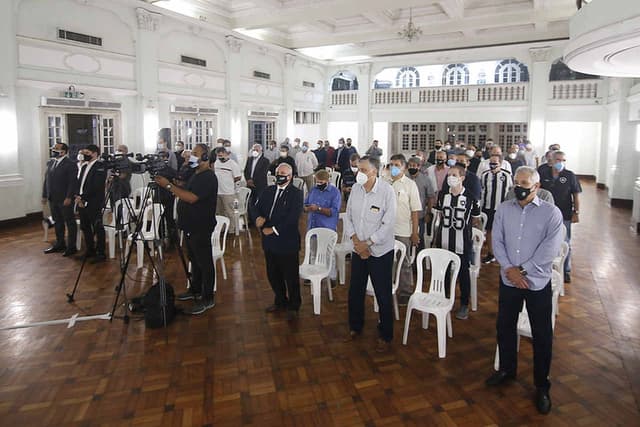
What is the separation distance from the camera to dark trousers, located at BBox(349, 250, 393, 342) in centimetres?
378

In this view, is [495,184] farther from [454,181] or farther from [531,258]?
[531,258]

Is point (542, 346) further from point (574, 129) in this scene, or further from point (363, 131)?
point (574, 129)

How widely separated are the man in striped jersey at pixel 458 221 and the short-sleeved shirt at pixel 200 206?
219 cm

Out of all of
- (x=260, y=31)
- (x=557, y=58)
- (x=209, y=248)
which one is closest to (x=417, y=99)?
(x=557, y=58)

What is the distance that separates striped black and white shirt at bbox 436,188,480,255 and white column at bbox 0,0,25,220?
789 cm

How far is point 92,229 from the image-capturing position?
21.2ft

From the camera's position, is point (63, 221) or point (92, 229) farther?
point (63, 221)

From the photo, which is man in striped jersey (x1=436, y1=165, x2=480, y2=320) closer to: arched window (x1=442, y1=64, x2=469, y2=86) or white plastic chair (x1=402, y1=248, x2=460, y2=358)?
white plastic chair (x1=402, y1=248, x2=460, y2=358)

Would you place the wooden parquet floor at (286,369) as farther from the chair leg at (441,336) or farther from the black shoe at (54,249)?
the black shoe at (54,249)

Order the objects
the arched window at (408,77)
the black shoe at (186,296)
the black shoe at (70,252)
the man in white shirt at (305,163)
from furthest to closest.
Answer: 1. the arched window at (408,77)
2. the man in white shirt at (305,163)
3. the black shoe at (70,252)
4. the black shoe at (186,296)

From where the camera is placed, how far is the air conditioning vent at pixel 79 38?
8.99 meters

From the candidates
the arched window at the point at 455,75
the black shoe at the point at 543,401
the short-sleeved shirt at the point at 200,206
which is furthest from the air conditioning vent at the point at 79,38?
the arched window at the point at 455,75

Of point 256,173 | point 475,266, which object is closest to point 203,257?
point 475,266

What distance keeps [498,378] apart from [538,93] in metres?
13.7
